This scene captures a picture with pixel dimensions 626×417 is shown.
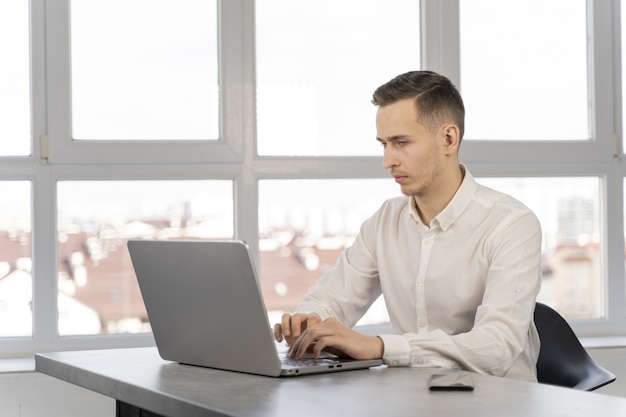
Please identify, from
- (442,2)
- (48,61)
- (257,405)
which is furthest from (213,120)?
(257,405)

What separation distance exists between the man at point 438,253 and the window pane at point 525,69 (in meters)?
1.36

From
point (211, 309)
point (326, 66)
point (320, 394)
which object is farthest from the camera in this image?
point (326, 66)

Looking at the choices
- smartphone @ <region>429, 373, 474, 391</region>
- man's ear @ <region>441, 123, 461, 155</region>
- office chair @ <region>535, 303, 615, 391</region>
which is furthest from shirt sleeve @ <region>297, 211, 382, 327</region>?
smartphone @ <region>429, 373, 474, 391</region>

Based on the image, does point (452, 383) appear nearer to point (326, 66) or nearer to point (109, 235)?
point (109, 235)

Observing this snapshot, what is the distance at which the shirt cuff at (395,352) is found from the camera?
2.04m

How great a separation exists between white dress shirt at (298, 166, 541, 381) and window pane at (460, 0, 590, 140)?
1.36 meters

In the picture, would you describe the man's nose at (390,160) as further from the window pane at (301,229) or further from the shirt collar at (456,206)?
the window pane at (301,229)

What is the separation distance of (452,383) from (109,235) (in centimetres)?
207

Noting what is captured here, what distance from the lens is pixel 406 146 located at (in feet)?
7.96

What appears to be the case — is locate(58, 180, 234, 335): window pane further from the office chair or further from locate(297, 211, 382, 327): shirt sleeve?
the office chair

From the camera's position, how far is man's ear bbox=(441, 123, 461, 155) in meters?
2.47

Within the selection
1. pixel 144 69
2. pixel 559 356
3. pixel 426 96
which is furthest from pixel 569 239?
pixel 144 69

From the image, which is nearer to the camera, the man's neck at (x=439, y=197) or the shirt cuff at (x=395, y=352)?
the shirt cuff at (x=395, y=352)

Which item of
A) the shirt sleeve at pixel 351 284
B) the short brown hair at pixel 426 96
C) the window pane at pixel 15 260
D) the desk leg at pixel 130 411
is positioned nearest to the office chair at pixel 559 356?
the shirt sleeve at pixel 351 284
